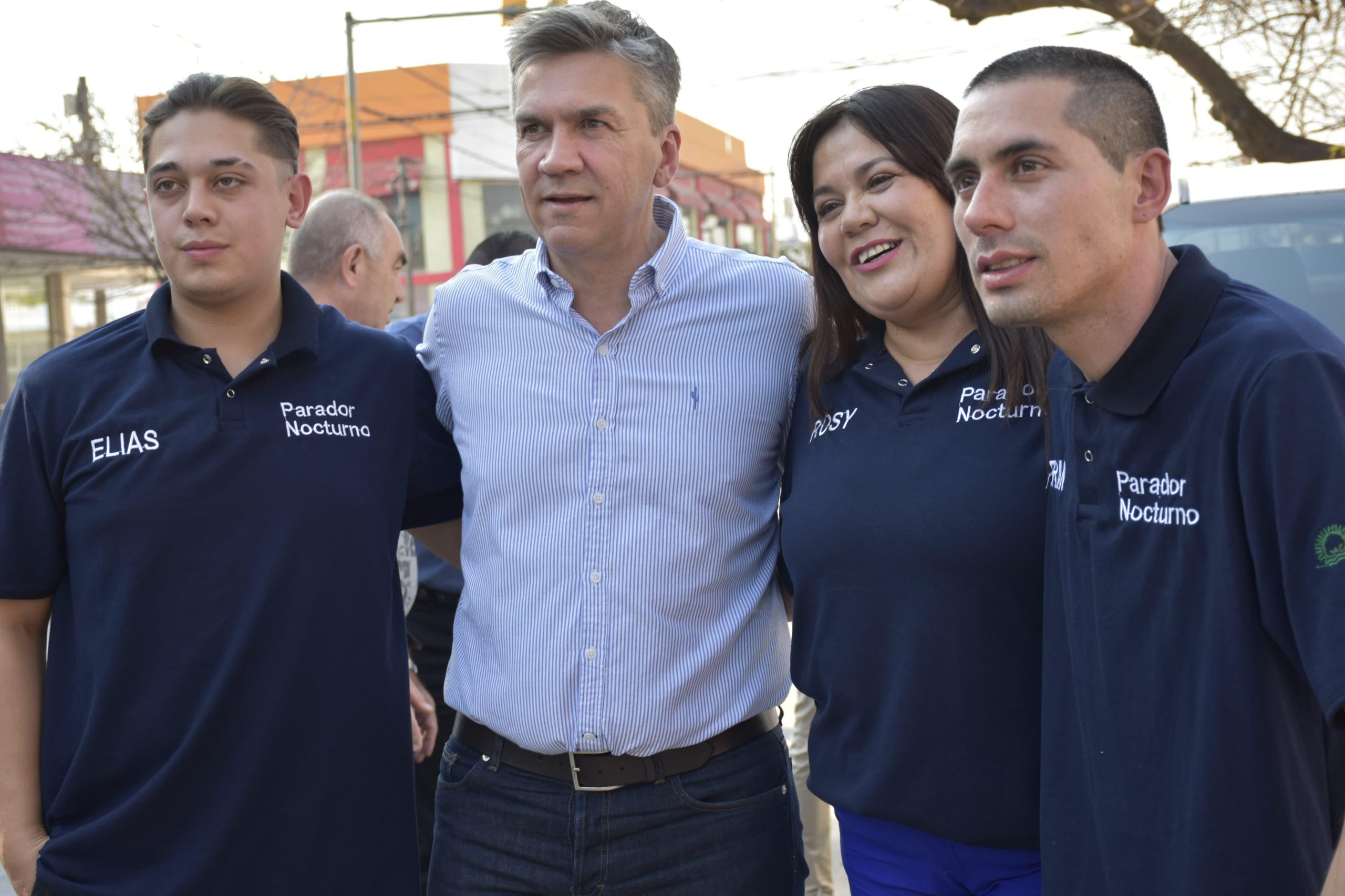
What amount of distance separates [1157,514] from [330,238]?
3.76 m

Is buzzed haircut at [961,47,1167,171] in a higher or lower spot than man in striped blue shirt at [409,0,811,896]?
higher

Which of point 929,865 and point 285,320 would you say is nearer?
point 929,865

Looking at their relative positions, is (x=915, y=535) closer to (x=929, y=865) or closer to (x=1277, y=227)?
(x=929, y=865)

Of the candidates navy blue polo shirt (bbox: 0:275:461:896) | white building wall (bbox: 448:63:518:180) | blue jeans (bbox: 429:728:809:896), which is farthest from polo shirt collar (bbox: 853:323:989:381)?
white building wall (bbox: 448:63:518:180)

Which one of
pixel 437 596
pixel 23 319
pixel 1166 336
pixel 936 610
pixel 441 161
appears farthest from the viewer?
pixel 441 161

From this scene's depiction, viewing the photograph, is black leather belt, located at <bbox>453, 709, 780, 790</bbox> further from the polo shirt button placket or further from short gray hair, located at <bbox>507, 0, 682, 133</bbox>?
short gray hair, located at <bbox>507, 0, 682, 133</bbox>

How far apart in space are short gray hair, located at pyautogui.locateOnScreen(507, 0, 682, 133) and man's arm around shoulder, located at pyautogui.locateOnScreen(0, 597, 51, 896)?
162 centimetres

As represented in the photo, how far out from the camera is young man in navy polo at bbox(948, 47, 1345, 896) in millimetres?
1662

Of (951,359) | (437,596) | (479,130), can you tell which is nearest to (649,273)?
(951,359)

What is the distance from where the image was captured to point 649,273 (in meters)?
2.80

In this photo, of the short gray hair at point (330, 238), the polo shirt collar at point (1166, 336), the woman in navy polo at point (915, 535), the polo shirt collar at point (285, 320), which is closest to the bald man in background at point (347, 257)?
the short gray hair at point (330, 238)

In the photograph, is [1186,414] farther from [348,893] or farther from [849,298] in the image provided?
[348,893]

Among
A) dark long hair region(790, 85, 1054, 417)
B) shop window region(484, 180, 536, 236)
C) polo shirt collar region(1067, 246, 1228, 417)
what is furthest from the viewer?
shop window region(484, 180, 536, 236)

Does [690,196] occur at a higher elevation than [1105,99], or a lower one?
higher
